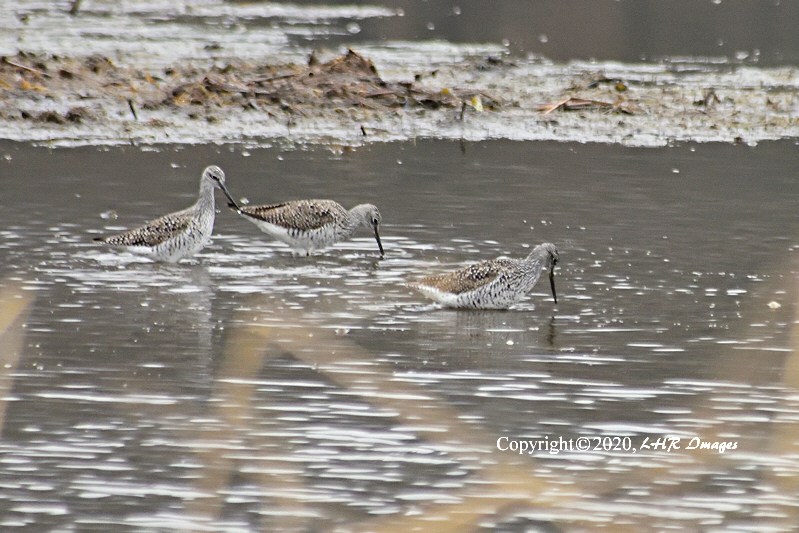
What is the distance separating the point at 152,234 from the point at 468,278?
3046mm

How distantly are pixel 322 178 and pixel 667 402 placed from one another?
29.9 ft

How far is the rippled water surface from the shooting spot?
24.9ft

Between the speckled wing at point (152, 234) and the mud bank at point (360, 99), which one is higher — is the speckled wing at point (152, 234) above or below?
below

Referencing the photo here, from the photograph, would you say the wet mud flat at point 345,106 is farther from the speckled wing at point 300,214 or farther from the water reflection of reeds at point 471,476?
the water reflection of reeds at point 471,476

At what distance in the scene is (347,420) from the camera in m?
8.82

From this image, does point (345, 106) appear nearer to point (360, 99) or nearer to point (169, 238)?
point (360, 99)

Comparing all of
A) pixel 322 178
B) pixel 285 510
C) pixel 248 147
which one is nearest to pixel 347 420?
pixel 285 510

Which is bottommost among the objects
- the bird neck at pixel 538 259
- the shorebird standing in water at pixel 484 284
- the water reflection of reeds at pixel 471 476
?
the water reflection of reeds at pixel 471 476

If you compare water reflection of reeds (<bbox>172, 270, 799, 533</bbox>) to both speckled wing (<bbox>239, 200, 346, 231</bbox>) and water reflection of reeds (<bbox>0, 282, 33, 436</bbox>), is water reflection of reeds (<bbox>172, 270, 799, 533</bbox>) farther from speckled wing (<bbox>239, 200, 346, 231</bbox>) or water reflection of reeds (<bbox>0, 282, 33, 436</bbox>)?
speckled wing (<bbox>239, 200, 346, 231</bbox>)

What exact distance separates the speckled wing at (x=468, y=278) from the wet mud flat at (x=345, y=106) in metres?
8.60

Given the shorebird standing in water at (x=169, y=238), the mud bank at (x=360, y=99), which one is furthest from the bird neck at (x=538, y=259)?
the mud bank at (x=360, y=99)

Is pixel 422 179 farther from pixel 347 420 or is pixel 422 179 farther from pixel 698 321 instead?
pixel 347 420

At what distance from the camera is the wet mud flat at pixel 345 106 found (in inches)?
823

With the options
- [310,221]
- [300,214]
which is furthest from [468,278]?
[300,214]
